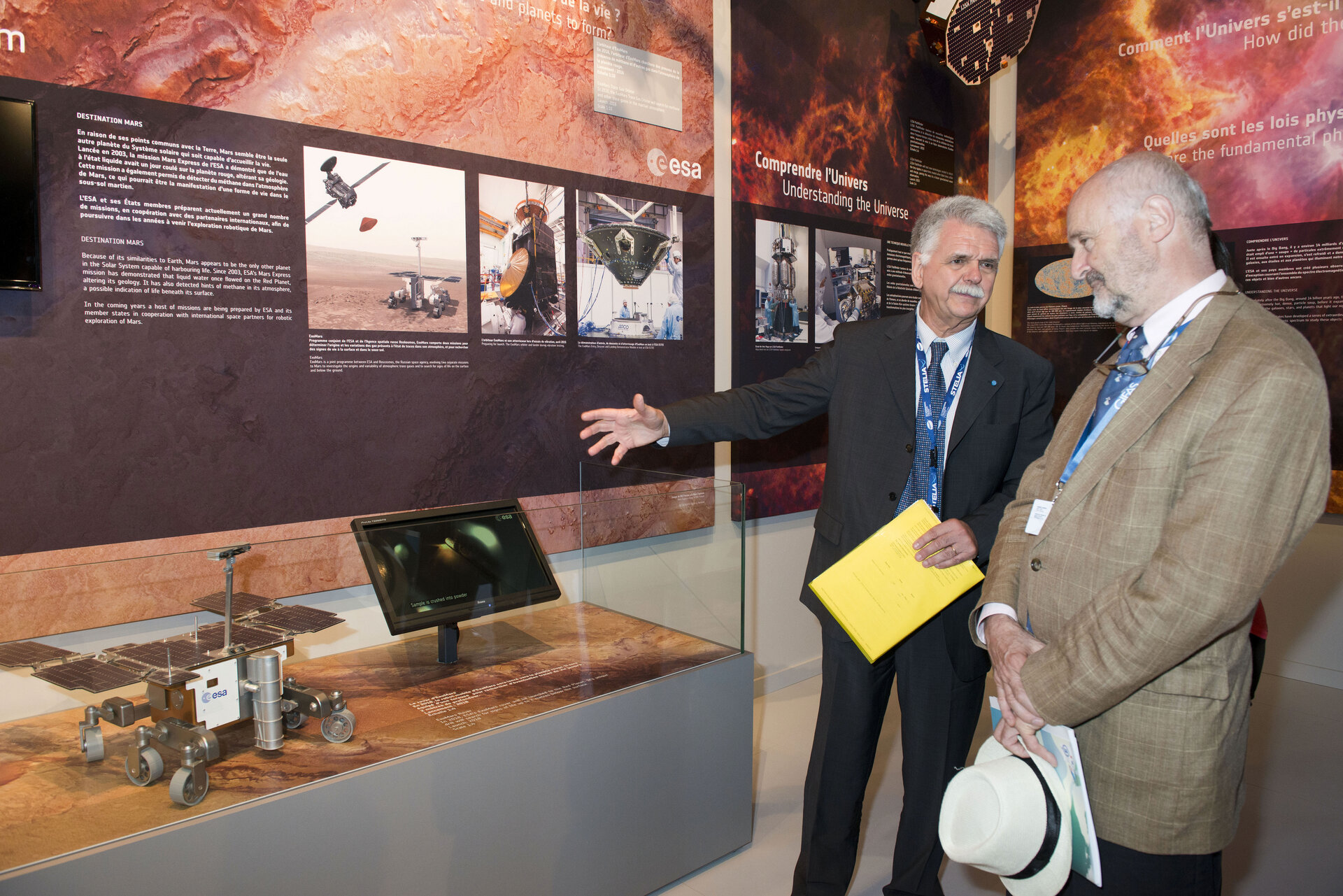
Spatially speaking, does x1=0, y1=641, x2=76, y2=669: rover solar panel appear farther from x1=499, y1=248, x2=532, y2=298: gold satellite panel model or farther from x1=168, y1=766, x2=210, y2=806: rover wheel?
x1=499, y1=248, x2=532, y2=298: gold satellite panel model

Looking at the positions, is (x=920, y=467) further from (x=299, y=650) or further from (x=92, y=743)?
(x=92, y=743)

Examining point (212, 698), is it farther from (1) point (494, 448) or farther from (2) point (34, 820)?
(1) point (494, 448)

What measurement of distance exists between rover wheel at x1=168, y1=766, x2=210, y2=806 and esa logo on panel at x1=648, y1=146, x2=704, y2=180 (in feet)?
8.02

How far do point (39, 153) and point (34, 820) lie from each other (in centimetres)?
143

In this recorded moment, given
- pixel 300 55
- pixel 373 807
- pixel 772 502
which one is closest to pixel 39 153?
pixel 300 55

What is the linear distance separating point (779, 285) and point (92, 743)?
9.64 feet

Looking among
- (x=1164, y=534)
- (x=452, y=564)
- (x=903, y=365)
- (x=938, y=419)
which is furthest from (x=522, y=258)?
(x=1164, y=534)

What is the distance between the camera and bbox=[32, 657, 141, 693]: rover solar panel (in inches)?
52.6

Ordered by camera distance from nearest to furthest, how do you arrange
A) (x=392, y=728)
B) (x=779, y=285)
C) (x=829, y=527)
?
1. (x=392, y=728)
2. (x=829, y=527)
3. (x=779, y=285)

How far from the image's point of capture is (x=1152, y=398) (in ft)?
3.95

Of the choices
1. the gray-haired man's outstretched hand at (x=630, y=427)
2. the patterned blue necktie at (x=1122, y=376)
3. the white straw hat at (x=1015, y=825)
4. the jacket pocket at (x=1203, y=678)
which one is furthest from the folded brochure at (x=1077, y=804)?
the gray-haired man's outstretched hand at (x=630, y=427)

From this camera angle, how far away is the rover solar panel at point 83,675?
134 cm

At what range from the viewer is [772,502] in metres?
3.66

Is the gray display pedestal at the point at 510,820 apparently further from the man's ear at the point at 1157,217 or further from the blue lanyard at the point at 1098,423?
the man's ear at the point at 1157,217
